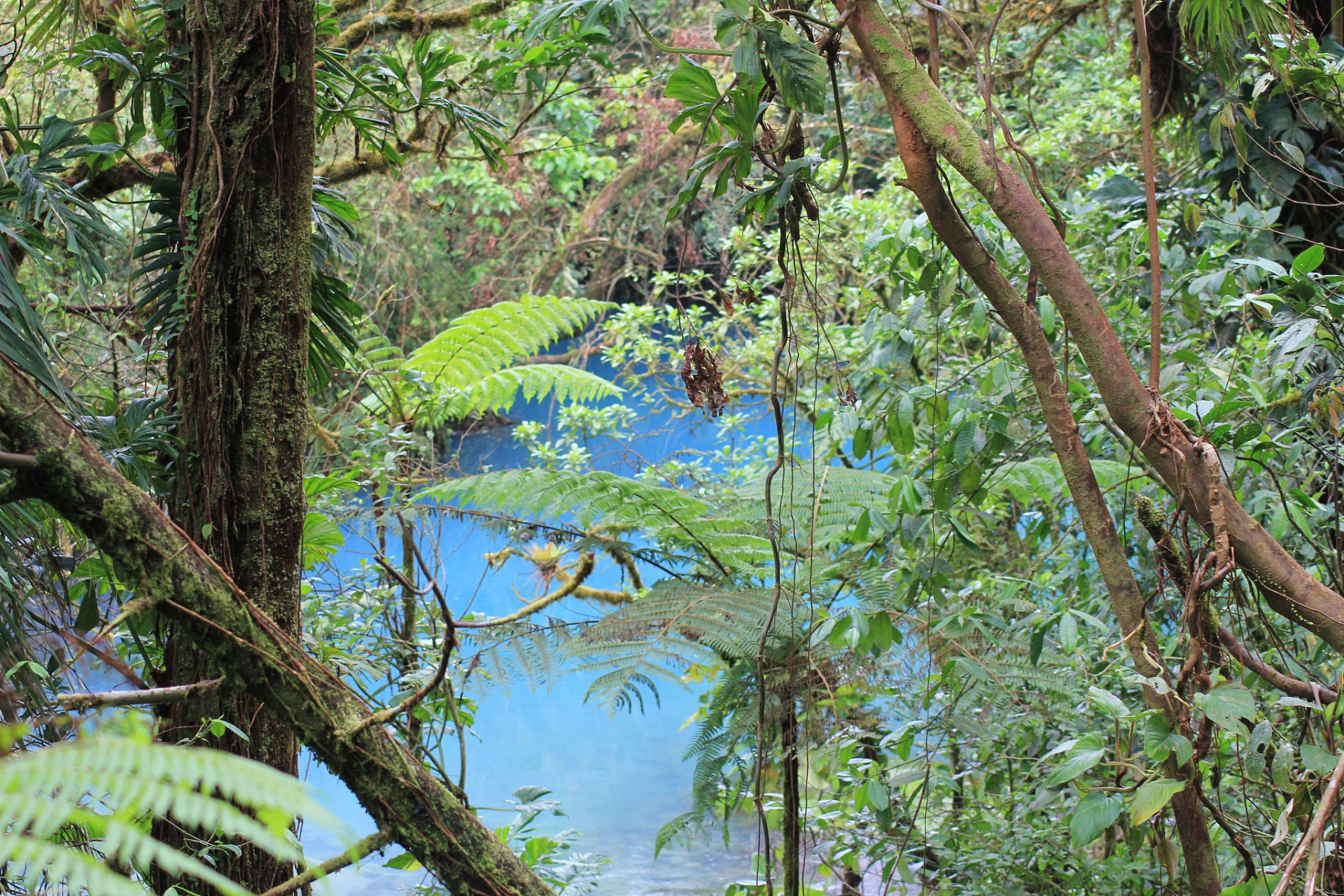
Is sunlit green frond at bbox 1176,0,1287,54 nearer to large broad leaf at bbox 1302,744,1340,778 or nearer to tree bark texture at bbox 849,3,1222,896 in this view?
tree bark texture at bbox 849,3,1222,896

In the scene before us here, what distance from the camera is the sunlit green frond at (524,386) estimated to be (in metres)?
2.97

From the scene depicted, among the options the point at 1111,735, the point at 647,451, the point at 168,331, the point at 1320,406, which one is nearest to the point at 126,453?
the point at 168,331

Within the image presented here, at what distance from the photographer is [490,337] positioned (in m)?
3.13

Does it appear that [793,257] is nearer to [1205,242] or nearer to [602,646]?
[602,646]

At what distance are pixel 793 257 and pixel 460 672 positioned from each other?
50.5 inches

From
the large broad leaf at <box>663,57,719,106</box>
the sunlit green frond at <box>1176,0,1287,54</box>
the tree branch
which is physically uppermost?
the tree branch

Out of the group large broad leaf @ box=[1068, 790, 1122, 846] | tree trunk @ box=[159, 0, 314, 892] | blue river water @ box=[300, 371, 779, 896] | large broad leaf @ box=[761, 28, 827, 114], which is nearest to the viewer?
large broad leaf @ box=[1068, 790, 1122, 846]

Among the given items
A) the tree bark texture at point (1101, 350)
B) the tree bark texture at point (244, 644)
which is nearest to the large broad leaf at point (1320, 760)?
the tree bark texture at point (1101, 350)

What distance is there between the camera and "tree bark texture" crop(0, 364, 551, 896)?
0.85 meters

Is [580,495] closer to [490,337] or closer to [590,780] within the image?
[490,337]

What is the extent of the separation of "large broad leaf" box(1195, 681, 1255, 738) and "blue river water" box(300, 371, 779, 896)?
6.29 feet

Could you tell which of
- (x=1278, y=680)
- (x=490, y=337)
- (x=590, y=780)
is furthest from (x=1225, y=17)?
(x=590, y=780)

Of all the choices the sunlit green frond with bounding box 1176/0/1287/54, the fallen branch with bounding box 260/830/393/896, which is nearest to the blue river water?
the fallen branch with bounding box 260/830/393/896

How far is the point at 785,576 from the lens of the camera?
212 cm
